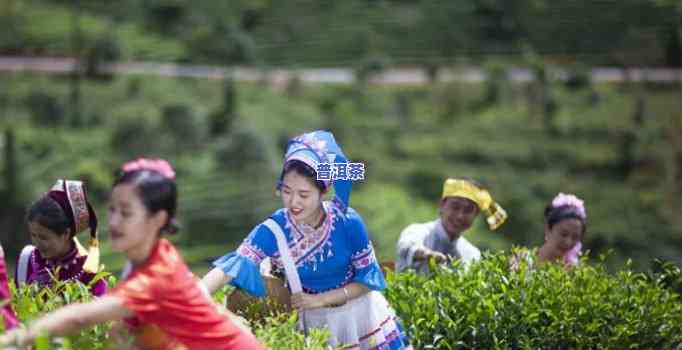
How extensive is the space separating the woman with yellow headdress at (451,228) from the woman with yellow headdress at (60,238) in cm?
134

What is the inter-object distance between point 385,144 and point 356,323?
68.1ft

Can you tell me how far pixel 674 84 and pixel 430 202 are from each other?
5.30 m

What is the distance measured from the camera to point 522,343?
4387mm

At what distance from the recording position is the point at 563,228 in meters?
5.14

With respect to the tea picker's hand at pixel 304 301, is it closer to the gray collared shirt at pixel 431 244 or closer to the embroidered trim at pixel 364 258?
the embroidered trim at pixel 364 258

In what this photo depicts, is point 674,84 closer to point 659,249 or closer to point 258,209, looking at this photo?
point 659,249

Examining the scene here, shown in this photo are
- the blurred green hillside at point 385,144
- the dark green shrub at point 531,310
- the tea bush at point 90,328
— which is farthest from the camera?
the blurred green hillside at point 385,144

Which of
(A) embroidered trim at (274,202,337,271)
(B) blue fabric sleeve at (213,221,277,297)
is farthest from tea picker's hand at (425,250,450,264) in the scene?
(B) blue fabric sleeve at (213,221,277,297)

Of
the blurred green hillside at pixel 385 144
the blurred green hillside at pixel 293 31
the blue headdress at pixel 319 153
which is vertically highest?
the blurred green hillside at pixel 293 31

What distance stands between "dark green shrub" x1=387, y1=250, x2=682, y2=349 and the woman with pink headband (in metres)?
0.51

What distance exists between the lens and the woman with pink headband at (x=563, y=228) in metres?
5.14

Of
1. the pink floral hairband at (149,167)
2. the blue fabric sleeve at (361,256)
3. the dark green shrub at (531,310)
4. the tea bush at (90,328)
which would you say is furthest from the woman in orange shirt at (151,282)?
the dark green shrub at (531,310)

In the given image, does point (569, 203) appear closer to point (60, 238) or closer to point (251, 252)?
point (251, 252)

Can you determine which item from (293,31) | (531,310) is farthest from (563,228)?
(293,31)
